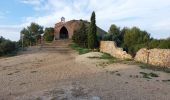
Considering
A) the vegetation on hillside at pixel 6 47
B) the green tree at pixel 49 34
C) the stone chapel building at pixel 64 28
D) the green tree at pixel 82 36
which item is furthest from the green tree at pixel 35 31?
the vegetation on hillside at pixel 6 47

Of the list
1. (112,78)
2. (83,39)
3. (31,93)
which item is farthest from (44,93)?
(83,39)

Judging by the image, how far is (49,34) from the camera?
6444 centimetres

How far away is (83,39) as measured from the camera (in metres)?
49.2

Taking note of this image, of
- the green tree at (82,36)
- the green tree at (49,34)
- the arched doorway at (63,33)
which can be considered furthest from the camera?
the arched doorway at (63,33)

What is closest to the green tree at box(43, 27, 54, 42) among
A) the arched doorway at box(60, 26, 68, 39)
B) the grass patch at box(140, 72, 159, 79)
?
the arched doorway at box(60, 26, 68, 39)

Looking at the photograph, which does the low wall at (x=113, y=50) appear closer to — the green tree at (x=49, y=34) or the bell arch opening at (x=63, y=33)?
the green tree at (x=49, y=34)

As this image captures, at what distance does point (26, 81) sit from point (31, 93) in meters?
3.99

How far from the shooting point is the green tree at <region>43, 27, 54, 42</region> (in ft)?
209

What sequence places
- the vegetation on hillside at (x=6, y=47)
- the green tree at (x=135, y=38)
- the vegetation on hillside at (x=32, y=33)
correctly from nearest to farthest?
1. the green tree at (x=135, y=38)
2. the vegetation on hillside at (x=6, y=47)
3. the vegetation on hillside at (x=32, y=33)

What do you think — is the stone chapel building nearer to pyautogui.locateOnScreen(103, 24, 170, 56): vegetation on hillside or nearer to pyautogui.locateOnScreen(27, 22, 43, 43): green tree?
pyautogui.locateOnScreen(27, 22, 43, 43): green tree

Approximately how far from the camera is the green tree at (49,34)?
209 feet

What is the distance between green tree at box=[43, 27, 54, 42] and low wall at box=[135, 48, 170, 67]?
37.3 m

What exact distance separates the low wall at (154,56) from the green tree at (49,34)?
122ft

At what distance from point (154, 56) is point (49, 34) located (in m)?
41.0
